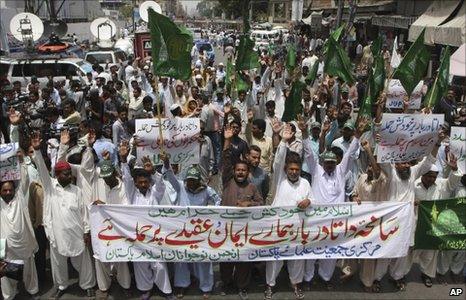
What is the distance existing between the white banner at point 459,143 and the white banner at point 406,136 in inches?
6.6

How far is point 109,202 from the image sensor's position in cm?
492

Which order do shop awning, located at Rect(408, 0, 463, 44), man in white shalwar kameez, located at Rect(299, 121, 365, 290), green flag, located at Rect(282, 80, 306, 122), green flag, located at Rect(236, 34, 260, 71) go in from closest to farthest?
man in white shalwar kameez, located at Rect(299, 121, 365, 290) < green flag, located at Rect(282, 80, 306, 122) < green flag, located at Rect(236, 34, 260, 71) < shop awning, located at Rect(408, 0, 463, 44)

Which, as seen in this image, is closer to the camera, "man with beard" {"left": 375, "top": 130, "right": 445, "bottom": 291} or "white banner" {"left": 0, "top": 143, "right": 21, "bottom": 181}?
"white banner" {"left": 0, "top": 143, "right": 21, "bottom": 181}

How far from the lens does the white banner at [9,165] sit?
4.61m

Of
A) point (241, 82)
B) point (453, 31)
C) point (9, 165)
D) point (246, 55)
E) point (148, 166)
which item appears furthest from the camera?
point (453, 31)

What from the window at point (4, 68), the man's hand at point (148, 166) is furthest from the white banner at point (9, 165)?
the window at point (4, 68)

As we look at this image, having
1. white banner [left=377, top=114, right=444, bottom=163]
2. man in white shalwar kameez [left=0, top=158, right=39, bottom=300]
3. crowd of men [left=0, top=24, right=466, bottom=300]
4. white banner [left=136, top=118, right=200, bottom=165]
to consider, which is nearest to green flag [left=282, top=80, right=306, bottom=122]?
crowd of men [left=0, top=24, right=466, bottom=300]

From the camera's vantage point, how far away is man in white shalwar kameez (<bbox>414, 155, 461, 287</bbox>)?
16.7ft

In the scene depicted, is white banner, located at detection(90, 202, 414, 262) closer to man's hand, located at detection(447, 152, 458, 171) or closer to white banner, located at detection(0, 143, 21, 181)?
man's hand, located at detection(447, 152, 458, 171)

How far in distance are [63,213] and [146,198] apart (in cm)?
85

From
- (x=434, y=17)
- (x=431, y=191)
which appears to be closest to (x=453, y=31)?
(x=434, y=17)

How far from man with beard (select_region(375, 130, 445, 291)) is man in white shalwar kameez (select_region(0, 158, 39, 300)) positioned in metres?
3.75

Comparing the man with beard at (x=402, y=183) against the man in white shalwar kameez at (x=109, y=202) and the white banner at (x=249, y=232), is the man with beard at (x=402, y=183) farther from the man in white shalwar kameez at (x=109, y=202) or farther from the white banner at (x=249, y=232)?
the man in white shalwar kameez at (x=109, y=202)

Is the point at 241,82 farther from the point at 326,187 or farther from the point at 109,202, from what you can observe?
the point at 109,202
